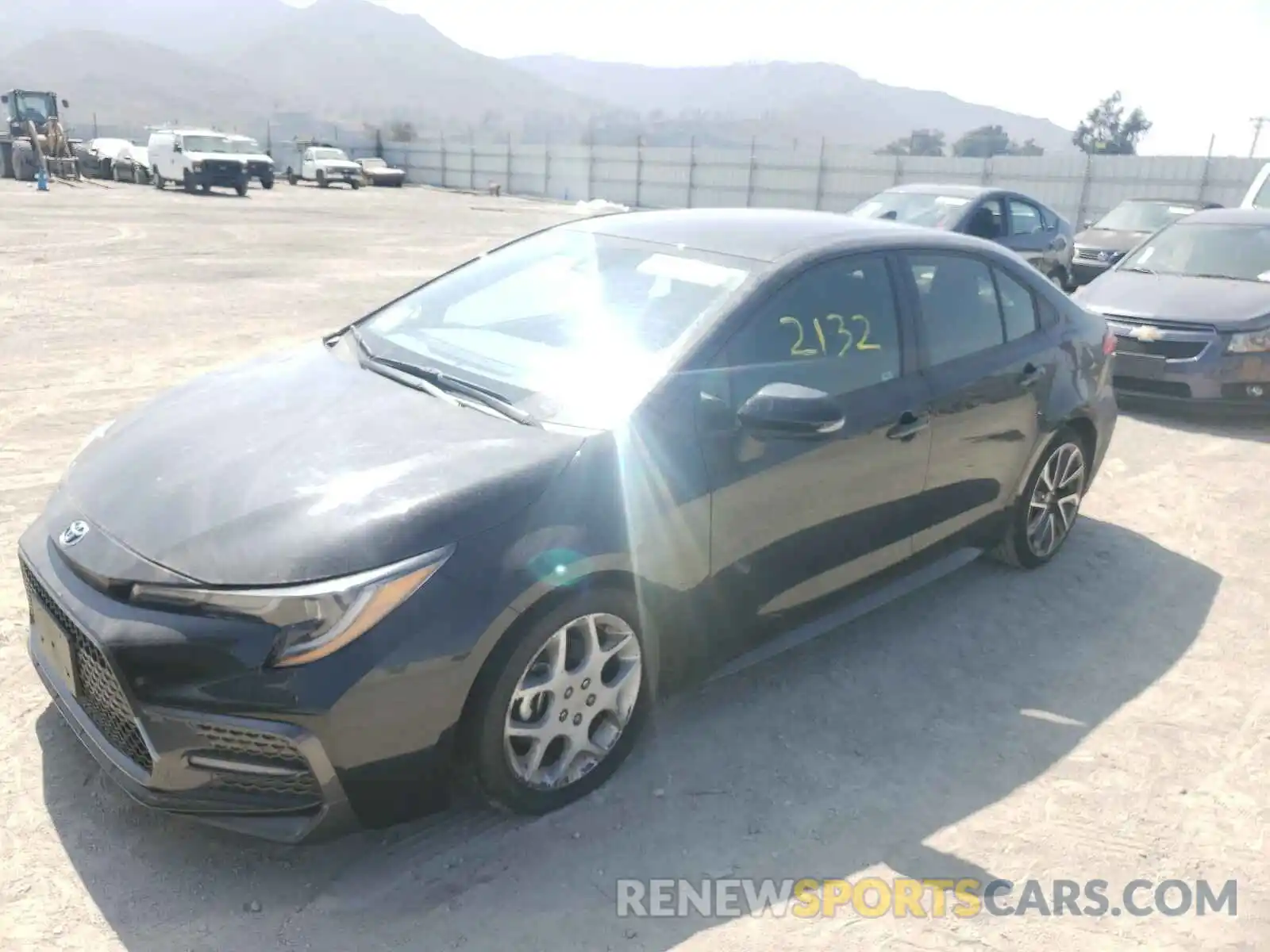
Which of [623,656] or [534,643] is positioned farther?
[623,656]

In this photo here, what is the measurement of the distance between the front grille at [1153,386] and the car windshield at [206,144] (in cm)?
3078

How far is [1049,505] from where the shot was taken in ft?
15.6

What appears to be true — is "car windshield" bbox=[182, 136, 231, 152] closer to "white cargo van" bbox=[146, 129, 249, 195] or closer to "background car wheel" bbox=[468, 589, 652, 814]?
"white cargo van" bbox=[146, 129, 249, 195]

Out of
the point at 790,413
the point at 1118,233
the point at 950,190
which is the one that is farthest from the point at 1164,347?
the point at 1118,233

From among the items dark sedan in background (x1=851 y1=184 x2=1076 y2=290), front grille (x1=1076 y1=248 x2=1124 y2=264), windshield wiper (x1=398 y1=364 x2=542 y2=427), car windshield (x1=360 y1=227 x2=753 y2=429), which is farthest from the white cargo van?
windshield wiper (x1=398 y1=364 x2=542 y2=427)

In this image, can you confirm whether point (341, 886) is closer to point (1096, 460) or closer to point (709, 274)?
point (709, 274)

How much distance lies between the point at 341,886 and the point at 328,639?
724 mm

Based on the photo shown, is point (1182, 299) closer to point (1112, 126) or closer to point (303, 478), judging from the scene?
point (303, 478)

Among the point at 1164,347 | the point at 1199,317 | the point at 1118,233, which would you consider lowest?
the point at 1164,347

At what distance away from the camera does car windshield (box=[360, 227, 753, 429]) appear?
310 centimetres

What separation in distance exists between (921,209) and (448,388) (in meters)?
9.51

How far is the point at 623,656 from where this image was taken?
293 cm

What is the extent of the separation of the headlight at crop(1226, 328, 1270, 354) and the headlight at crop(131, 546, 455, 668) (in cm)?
706

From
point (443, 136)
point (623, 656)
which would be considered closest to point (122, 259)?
point (623, 656)
